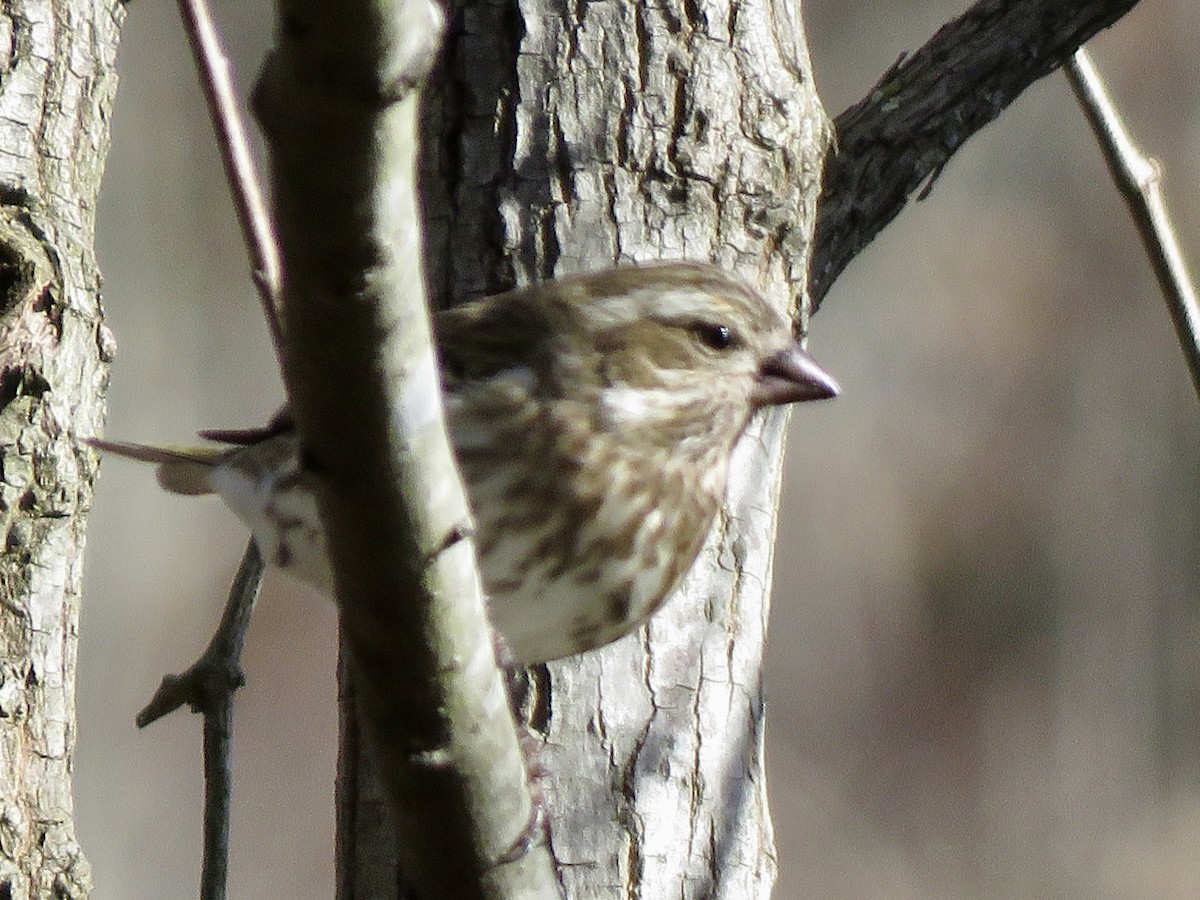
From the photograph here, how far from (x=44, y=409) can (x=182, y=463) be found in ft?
1.68

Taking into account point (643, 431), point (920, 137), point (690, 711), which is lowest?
point (690, 711)

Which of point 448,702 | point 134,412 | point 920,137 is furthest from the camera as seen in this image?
point 134,412

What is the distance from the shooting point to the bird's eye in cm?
388

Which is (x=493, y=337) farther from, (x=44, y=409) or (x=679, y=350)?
(x=44, y=409)

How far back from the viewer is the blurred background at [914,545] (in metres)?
9.74

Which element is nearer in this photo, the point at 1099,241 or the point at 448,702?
the point at 448,702

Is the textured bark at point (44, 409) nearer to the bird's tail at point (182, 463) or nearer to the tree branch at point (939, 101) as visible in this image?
the bird's tail at point (182, 463)

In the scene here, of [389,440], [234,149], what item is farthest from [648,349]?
[234,149]

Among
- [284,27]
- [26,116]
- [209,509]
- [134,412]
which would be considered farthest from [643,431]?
[209,509]

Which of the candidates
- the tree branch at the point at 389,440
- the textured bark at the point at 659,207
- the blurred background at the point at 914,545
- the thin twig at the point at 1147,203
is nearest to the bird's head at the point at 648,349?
the textured bark at the point at 659,207

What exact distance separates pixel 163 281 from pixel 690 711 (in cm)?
690

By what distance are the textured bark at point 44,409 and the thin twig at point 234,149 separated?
6.48 ft

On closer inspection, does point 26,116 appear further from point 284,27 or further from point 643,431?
point 284,27

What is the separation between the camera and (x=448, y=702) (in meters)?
2.26
